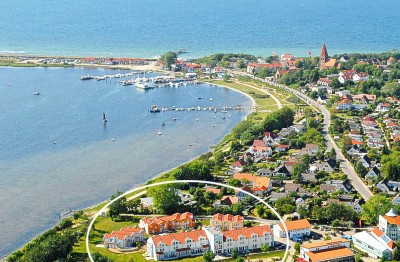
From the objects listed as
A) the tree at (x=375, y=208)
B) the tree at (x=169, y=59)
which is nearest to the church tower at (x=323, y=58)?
the tree at (x=169, y=59)

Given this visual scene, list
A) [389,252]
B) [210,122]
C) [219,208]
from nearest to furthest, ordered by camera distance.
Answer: [389,252] < [219,208] < [210,122]

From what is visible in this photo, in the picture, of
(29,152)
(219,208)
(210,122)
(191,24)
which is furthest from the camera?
(191,24)

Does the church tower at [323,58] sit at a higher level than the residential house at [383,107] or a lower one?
higher

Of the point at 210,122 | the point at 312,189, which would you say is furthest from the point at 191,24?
the point at 312,189

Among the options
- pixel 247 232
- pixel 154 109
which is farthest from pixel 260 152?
pixel 154 109

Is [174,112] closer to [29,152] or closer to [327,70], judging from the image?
[29,152]

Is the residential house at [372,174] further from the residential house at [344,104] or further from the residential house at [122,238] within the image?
the residential house at [344,104]

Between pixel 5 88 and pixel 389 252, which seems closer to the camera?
pixel 389 252
